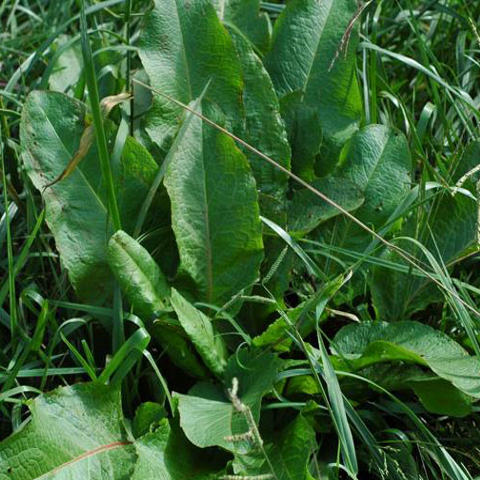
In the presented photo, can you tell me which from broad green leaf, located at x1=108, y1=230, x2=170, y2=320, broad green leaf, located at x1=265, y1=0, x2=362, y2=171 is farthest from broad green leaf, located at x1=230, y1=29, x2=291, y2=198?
broad green leaf, located at x1=108, y1=230, x2=170, y2=320

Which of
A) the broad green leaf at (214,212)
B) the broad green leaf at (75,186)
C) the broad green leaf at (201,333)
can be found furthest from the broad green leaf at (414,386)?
the broad green leaf at (75,186)

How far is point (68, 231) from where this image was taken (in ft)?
4.80

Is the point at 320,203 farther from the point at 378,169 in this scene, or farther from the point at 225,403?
the point at 225,403

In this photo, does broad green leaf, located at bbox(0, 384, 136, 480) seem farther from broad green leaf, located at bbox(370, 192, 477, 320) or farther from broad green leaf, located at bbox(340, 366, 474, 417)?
broad green leaf, located at bbox(370, 192, 477, 320)

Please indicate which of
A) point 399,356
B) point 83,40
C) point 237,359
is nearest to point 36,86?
point 83,40

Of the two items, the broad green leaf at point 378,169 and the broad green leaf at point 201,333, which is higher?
the broad green leaf at point 378,169

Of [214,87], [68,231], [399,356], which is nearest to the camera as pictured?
[399,356]

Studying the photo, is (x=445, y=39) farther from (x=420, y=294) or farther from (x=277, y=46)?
(x=420, y=294)

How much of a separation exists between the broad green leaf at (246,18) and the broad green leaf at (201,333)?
697 millimetres

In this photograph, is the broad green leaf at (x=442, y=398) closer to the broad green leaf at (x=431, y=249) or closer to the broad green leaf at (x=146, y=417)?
the broad green leaf at (x=431, y=249)

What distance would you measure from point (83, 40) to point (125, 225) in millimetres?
410

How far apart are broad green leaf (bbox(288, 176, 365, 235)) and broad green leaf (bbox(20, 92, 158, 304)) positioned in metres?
0.28

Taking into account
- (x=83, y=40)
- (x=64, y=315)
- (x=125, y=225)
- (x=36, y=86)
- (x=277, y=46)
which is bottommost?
(x=64, y=315)

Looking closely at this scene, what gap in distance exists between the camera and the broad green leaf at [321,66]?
1.66 meters
